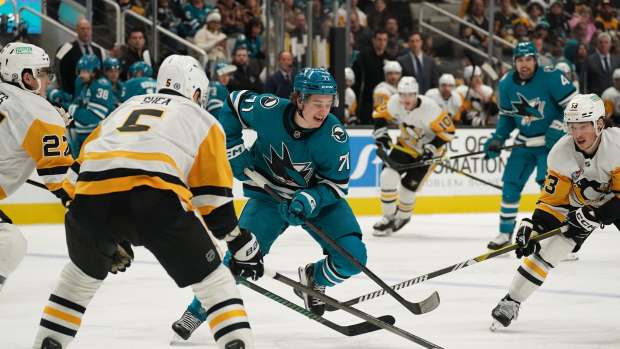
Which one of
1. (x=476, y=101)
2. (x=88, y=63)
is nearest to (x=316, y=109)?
(x=88, y=63)

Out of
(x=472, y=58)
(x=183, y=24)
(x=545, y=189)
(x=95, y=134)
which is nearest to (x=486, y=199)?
(x=472, y=58)

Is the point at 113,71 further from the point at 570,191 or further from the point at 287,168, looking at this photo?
the point at 570,191

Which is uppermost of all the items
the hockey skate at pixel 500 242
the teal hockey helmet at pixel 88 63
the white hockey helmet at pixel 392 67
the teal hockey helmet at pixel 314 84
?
the teal hockey helmet at pixel 314 84

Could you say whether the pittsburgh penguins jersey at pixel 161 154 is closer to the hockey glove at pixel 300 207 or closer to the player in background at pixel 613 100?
the hockey glove at pixel 300 207

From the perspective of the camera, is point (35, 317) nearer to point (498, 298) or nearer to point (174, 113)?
point (174, 113)

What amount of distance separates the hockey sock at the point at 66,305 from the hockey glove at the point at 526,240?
1.90 m

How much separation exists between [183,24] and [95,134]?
7074mm

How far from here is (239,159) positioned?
4438 mm

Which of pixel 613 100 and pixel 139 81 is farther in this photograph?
pixel 613 100

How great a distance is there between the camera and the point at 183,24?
10.2 m

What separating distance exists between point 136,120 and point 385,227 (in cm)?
567

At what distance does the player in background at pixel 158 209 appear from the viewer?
3088 mm

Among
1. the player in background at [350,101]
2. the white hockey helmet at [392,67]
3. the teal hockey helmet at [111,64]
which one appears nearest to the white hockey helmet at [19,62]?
the teal hockey helmet at [111,64]

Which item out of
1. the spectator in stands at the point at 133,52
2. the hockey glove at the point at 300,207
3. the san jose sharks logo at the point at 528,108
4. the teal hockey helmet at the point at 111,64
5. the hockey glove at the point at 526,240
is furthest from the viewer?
the spectator in stands at the point at 133,52
